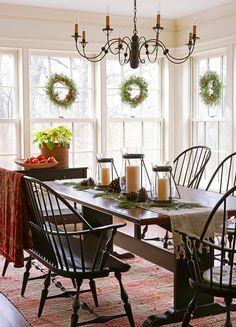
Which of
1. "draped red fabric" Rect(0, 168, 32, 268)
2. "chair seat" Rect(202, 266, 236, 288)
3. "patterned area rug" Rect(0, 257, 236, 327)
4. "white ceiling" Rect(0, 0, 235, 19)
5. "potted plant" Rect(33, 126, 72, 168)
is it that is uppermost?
"white ceiling" Rect(0, 0, 235, 19)

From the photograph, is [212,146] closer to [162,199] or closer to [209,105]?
[209,105]

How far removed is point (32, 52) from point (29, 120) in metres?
0.75

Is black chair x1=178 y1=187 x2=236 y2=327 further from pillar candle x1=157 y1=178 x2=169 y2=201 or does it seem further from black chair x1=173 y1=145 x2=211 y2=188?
black chair x1=173 y1=145 x2=211 y2=188

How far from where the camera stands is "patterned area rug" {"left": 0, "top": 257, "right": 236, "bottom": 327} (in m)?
3.25

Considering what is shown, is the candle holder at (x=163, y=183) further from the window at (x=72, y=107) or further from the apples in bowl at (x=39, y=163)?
the window at (x=72, y=107)

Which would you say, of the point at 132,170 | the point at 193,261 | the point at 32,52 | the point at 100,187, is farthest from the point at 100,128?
the point at 193,261

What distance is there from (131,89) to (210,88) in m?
0.95

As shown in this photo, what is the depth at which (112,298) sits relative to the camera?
12.0ft

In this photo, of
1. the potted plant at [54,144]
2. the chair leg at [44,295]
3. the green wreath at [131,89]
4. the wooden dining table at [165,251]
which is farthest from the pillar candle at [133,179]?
the green wreath at [131,89]

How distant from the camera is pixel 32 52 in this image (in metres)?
5.82

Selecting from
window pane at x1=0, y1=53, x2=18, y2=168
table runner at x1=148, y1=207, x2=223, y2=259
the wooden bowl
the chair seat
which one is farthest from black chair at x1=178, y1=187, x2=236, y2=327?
window pane at x1=0, y1=53, x2=18, y2=168

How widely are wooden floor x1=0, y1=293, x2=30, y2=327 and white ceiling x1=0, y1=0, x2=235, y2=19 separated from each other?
315 centimetres

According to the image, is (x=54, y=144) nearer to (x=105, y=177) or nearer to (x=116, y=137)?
(x=116, y=137)

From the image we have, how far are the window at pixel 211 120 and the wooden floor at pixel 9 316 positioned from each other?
10.5 ft
